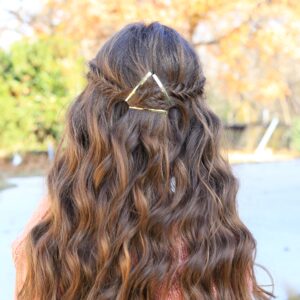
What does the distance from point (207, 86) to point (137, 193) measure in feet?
1.68

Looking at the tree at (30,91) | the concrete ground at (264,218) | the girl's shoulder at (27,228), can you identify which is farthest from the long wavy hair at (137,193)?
the tree at (30,91)

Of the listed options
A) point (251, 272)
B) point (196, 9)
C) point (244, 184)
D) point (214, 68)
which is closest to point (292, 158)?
point (214, 68)

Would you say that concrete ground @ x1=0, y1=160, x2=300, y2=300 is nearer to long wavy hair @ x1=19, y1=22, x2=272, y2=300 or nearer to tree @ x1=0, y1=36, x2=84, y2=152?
long wavy hair @ x1=19, y1=22, x2=272, y2=300

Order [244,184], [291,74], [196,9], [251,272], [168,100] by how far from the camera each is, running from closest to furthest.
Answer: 1. [168,100]
2. [251,272]
3. [196,9]
4. [244,184]
5. [291,74]

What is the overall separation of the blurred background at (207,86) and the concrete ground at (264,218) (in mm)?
11

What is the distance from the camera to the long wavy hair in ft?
3.79

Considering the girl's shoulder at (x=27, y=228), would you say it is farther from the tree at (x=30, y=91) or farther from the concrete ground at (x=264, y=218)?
the tree at (x=30, y=91)

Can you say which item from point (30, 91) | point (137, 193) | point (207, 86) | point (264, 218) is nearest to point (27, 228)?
point (137, 193)

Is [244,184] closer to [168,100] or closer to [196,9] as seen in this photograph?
[196,9]

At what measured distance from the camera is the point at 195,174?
1202 millimetres

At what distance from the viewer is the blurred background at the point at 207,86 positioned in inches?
193

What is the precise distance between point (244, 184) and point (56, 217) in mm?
7470

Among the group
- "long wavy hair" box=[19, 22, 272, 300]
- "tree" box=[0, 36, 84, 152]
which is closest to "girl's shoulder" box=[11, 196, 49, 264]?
"long wavy hair" box=[19, 22, 272, 300]

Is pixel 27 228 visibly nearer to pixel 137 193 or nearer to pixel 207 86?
pixel 137 193
